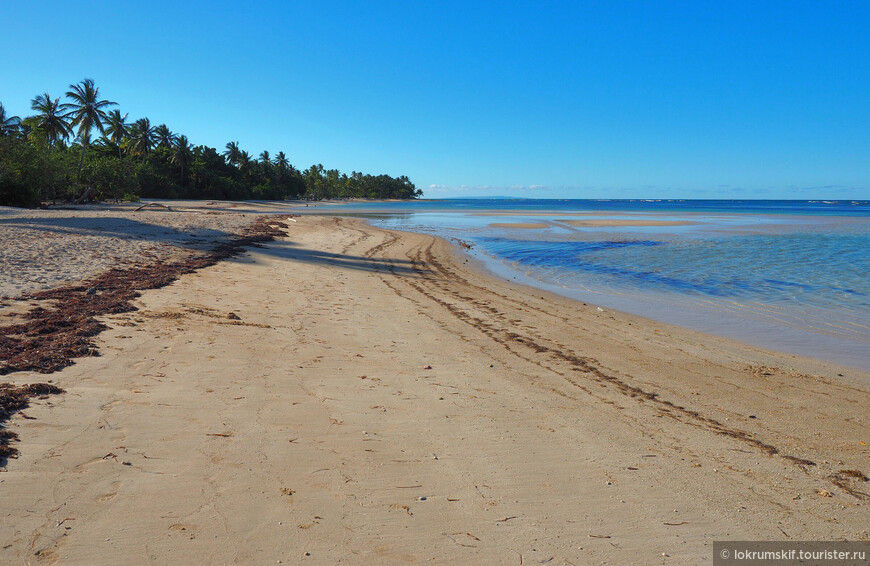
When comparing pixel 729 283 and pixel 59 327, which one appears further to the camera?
pixel 729 283

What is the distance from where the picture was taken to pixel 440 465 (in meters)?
3.67

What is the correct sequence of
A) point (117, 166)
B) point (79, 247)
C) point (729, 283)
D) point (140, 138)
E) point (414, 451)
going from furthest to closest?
point (140, 138), point (117, 166), point (729, 283), point (79, 247), point (414, 451)

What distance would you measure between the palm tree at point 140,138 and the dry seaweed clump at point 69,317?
69439 millimetres

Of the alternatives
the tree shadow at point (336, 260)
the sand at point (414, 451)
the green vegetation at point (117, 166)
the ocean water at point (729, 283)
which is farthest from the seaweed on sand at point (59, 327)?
the green vegetation at point (117, 166)

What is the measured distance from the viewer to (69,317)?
21.8 feet

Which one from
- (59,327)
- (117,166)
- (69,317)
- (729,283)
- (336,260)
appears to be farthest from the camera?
(117,166)

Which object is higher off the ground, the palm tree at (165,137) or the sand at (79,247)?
the palm tree at (165,137)

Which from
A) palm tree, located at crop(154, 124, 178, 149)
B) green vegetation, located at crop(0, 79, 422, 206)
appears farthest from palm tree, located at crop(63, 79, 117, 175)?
palm tree, located at crop(154, 124, 178, 149)

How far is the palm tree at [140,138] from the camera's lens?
6931 cm

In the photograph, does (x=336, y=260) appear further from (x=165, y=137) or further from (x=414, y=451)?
(x=165, y=137)

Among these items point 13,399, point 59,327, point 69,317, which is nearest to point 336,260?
point 69,317

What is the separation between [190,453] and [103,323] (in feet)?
13.3

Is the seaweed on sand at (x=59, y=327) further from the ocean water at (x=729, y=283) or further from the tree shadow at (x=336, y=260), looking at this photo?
the ocean water at (x=729, y=283)

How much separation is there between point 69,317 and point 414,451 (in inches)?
218
